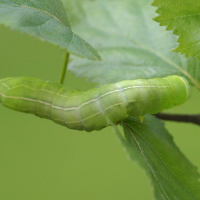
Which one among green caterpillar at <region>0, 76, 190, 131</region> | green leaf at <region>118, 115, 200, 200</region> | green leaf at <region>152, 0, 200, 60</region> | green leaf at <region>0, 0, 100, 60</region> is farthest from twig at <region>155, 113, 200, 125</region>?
green leaf at <region>0, 0, 100, 60</region>

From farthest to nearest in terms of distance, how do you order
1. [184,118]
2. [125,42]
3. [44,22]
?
[125,42]
[184,118]
[44,22]

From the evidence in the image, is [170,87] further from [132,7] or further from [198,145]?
[198,145]

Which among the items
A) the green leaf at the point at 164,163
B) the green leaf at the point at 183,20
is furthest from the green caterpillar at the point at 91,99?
the green leaf at the point at 183,20

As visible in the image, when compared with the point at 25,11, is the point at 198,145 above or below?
below

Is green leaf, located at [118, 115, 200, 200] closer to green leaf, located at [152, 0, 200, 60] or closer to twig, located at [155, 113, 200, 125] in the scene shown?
twig, located at [155, 113, 200, 125]

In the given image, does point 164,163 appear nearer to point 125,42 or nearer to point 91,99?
point 91,99

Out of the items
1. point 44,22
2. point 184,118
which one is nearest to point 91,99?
point 44,22

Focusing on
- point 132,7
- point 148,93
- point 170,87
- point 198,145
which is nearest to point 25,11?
point 148,93
